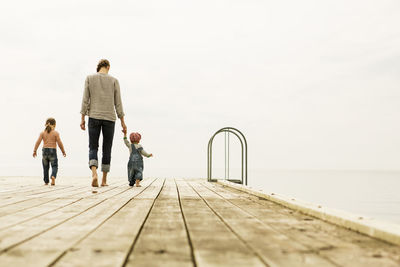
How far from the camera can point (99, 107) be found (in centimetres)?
658

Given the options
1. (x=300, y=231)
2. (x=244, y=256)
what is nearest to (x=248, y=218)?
(x=300, y=231)

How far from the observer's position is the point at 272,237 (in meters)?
2.28

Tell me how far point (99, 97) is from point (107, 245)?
4822 millimetres

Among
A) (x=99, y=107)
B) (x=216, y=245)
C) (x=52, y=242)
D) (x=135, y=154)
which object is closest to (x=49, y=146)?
(x=135, y=154)

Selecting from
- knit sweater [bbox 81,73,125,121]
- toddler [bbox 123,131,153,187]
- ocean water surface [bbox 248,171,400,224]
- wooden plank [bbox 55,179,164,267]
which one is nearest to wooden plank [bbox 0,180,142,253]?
wooden plank [bbox 55,179,164,267]

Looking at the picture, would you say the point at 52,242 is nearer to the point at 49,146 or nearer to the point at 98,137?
the point at 98,137

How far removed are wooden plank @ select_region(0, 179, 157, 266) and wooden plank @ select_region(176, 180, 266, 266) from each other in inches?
23.7

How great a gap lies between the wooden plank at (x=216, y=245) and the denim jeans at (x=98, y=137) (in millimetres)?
3799

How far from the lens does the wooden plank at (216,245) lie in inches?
69.1

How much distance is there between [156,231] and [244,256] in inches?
29.6

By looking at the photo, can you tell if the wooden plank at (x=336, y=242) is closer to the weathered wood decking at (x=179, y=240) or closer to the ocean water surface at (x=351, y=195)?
the weathered wood decking at (x=179, y=240)

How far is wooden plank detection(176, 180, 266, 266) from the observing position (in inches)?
69.1

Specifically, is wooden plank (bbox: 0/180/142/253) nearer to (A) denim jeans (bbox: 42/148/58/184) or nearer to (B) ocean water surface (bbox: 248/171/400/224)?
(B) ocean water surface (bbox: 248/171/400/224)

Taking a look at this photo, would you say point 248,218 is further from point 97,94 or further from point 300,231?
point 97,94
